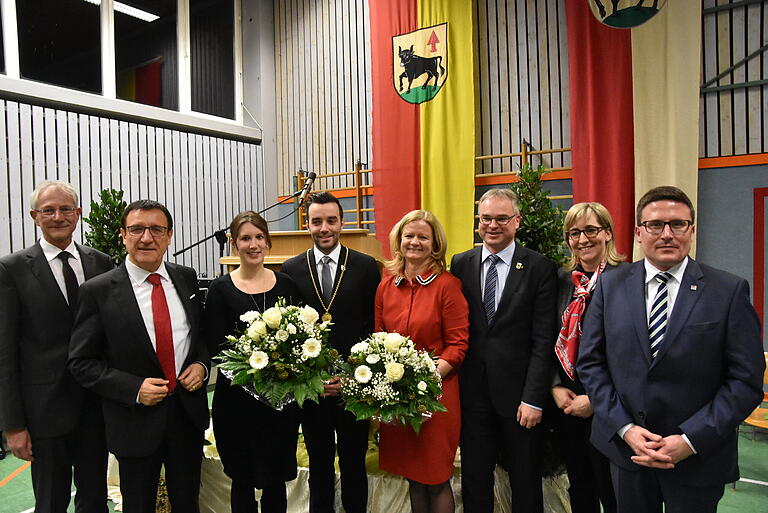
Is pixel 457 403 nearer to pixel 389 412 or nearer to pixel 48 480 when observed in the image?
pixel 389 412

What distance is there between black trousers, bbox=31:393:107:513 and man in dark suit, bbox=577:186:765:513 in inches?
82.6

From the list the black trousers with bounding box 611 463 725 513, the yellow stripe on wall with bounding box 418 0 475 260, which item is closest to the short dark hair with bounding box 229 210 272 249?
the black trousers with bounding box 611 463 725 513

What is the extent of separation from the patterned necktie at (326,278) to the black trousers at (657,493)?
4.67ft

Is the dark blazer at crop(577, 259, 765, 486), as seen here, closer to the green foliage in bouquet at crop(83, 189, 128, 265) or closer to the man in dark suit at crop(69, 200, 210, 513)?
the man in dark suit at crop(69, 200, 210, 513)

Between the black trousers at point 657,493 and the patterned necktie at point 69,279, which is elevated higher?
the patterned necktie at point 69,279

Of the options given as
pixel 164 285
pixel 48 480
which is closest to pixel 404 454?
pixel 164 285

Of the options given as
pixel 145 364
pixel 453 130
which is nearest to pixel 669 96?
pixel 453 130

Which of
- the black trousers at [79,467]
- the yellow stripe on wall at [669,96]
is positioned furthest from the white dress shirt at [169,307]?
the yellow stripe on wall at [669,96]

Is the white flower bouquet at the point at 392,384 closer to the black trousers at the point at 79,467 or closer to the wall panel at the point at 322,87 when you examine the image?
the black trousers at the point at 79,467

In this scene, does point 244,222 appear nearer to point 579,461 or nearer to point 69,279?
point 69,279

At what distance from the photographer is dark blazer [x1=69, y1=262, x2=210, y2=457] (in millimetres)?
1935

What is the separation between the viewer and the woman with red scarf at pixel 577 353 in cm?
210

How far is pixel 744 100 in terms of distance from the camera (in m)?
5.01

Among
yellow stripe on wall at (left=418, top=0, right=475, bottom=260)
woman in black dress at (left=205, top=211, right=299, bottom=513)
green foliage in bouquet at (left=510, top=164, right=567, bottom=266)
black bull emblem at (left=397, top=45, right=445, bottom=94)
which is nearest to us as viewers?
woman in black dress at (left=205, top=211, right=299, bottom=513)
